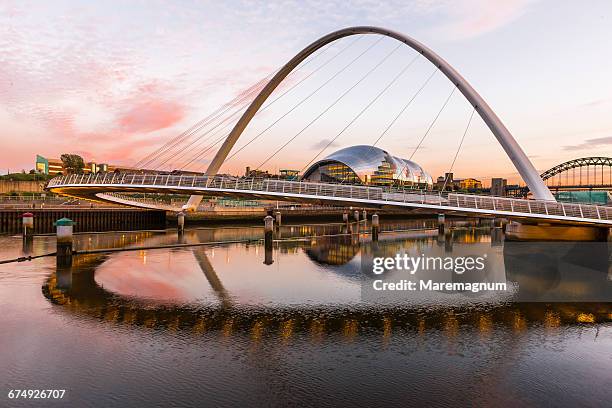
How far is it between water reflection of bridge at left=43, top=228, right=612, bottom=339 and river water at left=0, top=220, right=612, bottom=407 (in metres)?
0.08

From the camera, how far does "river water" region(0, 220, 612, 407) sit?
10.3 metres

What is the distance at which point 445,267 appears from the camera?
31031mm

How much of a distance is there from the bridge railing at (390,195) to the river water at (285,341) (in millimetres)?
4071

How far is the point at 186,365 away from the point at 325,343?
4.11 m

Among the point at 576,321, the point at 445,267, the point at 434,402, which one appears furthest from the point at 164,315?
the point at 445,267

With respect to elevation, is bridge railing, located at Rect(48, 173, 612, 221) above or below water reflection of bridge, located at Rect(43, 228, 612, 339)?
above

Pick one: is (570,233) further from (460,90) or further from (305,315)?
(305,315)

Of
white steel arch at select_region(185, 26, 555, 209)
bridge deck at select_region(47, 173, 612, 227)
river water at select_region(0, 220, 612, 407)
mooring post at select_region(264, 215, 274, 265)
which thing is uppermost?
white steel arch at select_region(185, 26, 555, 209)

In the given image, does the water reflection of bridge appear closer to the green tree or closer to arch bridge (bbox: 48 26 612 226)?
arch bridge (bbox: 48 26 612 226)

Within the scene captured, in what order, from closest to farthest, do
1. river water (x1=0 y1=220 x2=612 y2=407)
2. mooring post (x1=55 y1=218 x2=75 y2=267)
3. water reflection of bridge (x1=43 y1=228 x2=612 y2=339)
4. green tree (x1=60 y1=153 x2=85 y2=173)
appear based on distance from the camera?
river water (x1=0 y1=220 x2=612 y2=407) < water reflection of bridge (x1=43 y1=228 x2=612 y2=339) < mooring post (x1=55 y1=218 x2=75 y2=267) < green tree (x1=60 y1=153 x2=85 y2=173)

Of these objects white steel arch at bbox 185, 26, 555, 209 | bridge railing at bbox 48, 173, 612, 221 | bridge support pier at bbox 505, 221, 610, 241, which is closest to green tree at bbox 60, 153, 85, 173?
white steel arch at bbox 185, 26, 555, 209

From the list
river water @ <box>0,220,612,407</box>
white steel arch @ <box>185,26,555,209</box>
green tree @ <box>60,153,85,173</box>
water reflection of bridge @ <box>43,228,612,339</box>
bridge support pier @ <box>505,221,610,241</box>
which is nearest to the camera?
river water @ <box>0,220,612,407</box>

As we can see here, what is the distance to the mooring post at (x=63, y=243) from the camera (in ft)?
84.1

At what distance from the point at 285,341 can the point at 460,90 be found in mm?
26514
